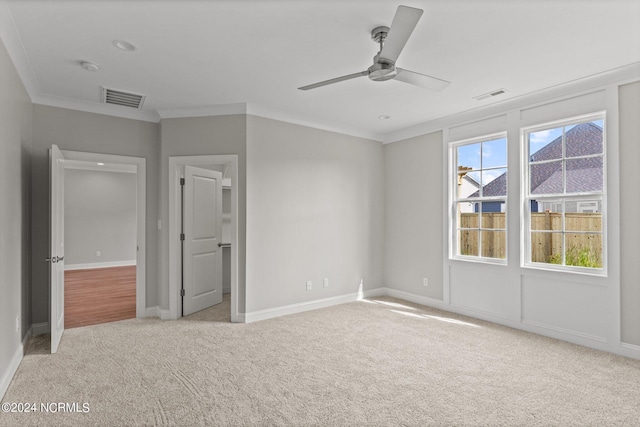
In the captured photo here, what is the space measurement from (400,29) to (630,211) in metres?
2.86

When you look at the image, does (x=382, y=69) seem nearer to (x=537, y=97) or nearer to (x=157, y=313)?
(x=537, y=97)

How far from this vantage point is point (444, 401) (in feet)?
8.05

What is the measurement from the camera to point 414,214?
5305mm

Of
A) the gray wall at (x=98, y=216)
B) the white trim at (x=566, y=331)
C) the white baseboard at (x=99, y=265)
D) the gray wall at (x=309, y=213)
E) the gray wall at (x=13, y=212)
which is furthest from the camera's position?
the gray wall at (x=98, y=216)

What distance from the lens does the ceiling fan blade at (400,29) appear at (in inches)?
74.3

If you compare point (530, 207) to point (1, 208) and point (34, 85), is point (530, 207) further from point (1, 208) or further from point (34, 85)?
point (34, 85)

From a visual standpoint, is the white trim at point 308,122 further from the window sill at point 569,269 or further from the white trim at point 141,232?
the window sill at point 569,269

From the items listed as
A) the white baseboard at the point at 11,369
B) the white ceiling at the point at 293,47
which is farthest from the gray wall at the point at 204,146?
the white baseboard at the point at 11,369

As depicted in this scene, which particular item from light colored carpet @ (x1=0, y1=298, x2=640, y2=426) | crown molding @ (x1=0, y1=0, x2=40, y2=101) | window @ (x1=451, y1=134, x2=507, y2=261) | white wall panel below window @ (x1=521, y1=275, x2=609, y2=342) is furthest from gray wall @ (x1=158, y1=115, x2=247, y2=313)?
white wall panel below window @ (x1=521, y1=275, x2=609, y2=342)

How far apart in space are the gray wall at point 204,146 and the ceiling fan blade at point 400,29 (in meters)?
2.42

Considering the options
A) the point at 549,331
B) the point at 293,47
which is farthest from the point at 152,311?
the point at 549,331

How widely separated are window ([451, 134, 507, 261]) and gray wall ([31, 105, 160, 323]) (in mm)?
4009

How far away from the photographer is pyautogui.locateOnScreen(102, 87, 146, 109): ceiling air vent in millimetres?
3791

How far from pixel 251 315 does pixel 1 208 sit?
8.60 feet
